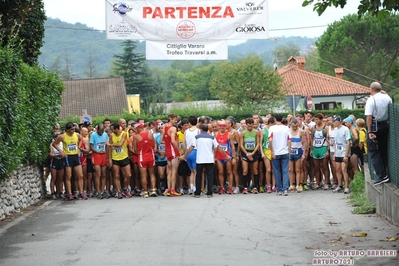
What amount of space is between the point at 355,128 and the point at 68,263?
12.1 meters

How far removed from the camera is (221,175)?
21000mm

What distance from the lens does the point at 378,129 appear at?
14805mm

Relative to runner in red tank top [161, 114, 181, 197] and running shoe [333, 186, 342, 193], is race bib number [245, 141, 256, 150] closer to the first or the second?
runner in red tank top [161, 114, 181, 197]

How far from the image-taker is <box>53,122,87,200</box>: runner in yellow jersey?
2042 cm

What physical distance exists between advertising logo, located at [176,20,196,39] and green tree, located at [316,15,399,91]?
67.7 meters

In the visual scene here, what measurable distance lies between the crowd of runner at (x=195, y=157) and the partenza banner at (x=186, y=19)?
254 centimetres

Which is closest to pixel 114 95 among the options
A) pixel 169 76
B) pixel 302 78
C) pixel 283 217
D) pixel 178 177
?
pixel 302 78

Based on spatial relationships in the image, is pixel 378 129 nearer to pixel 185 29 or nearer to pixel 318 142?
pixel 318 142

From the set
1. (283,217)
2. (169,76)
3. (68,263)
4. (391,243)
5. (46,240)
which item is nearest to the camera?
(68,263)

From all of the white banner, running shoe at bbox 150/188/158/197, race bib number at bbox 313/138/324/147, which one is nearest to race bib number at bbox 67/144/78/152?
running shoe at bbox 150/188/158/197

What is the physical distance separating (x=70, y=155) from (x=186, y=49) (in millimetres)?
4389

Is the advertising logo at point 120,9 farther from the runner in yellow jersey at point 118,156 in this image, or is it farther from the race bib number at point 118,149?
the race bib number at point 118,149

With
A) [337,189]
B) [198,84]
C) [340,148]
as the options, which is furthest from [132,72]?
[337,189]

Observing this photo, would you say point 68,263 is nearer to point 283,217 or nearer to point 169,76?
point 283,217
